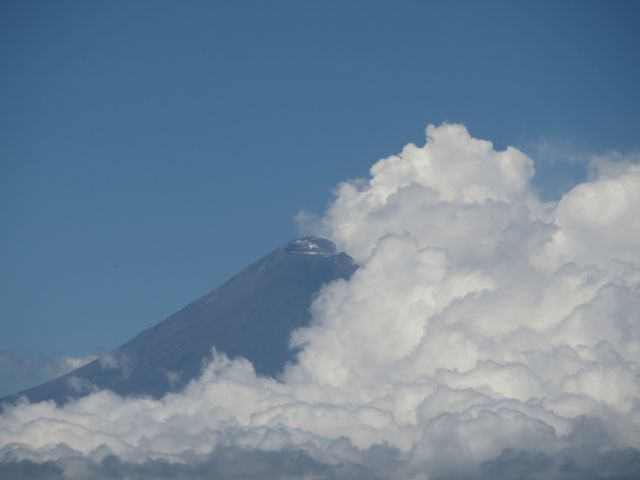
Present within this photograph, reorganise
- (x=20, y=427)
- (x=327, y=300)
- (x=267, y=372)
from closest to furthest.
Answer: (x=20, y=427)
(x=267, y=372)
(x=327, y=300)

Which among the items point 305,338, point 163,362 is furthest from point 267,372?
point 163,362

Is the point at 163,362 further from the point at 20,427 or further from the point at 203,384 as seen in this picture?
the point at 20,427

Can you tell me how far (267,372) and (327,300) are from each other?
67.1ft

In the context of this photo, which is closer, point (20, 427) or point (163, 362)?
point (20, 427)

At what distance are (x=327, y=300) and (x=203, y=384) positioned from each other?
31.1m

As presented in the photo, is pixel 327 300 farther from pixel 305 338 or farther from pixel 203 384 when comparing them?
pixel 203 384

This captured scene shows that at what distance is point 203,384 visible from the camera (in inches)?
6998

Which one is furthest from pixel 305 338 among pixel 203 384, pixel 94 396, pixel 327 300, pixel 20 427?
pixel 20 427

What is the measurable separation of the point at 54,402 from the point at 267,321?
43053 mm

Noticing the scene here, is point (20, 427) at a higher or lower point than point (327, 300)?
lower

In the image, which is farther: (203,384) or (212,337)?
(212,337)

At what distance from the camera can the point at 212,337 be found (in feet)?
634

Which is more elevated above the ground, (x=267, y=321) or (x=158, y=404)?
(x=267, y=321)

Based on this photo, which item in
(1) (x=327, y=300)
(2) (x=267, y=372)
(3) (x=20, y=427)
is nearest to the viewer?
(3) (x=20, y=427)
